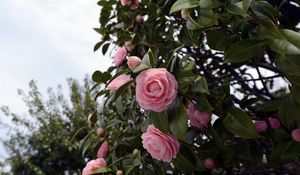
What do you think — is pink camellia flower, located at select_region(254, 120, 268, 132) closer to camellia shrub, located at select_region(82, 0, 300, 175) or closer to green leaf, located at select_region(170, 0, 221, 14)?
camellia shrub, located at select_region(82, 0, 300, 175)

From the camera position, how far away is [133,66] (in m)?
0.97

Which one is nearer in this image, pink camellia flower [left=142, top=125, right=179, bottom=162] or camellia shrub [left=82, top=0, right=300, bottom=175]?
camellia shrub [left=82, top=0, right=300, bottom=175]

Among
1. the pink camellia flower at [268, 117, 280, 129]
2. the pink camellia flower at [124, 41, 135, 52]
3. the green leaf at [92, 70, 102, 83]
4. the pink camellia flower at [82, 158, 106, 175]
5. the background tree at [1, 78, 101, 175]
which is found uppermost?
the green leaf at [92, 70, 102, 83]

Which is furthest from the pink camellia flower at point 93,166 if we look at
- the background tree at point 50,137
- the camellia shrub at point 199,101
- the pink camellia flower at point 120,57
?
the background tree at point 50,137

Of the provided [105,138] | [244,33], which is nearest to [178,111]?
[244,33]

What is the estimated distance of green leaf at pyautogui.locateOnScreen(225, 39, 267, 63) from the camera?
89cm

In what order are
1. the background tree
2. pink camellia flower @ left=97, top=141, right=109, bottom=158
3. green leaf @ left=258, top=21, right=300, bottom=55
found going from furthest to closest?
the background tree < pink camellia flower @ left=97, top=141, right=109, bottom=158 < green leaf @ left=258, top=21, right=300, bottom=55

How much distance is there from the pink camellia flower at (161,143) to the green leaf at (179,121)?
0.07 m

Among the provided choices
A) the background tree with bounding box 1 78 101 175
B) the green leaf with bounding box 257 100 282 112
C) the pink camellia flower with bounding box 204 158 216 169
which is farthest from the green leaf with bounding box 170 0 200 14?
the background tree with bounding box 1 78 101 175

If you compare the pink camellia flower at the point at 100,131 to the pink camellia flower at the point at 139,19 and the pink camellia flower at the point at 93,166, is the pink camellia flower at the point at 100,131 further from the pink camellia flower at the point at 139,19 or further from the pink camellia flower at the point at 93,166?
the pink camellia flower at the point at 139,19

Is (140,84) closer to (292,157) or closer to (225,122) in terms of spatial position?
(225,122)

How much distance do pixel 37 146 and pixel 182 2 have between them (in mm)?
4404

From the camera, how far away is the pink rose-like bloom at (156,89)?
34.1 inches

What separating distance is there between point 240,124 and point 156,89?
0.23 meters
